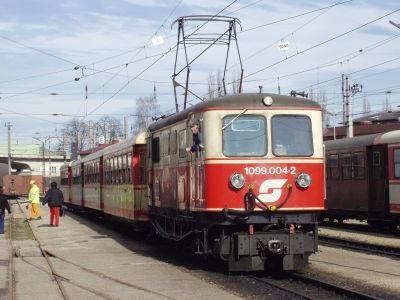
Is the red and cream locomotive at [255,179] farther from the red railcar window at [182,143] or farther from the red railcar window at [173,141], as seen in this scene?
the red railcar window at [173,141]

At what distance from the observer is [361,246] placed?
16297 millimetres

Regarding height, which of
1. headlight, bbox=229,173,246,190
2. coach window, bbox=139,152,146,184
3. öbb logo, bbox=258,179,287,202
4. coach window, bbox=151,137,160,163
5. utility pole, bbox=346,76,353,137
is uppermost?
utility pole, bbox=346,76,353,137

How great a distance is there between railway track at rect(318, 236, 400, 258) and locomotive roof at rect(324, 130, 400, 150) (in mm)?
3440

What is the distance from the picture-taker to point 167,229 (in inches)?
578

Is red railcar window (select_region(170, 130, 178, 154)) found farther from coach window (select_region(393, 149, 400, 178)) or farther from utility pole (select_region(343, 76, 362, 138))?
utility pole (select_region(343, 76, 362, 138))

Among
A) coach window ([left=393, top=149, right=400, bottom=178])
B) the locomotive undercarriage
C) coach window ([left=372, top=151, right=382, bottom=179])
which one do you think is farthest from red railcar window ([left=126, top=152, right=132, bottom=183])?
coach window ([left=372, top=151, right=382, bottom=179])

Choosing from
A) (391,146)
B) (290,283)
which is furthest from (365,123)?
(290,283)

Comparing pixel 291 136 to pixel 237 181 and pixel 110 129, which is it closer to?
pixel 237 181

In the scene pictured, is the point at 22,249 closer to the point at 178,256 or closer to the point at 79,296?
the point at 178,256

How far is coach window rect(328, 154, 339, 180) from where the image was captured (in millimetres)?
22828

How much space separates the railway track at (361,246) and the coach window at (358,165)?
11.3ft

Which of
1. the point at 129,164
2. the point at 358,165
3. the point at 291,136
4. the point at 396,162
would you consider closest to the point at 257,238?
the point at 291,136

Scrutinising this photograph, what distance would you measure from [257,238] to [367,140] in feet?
35.4

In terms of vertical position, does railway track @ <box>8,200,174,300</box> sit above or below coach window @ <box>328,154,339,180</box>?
below
